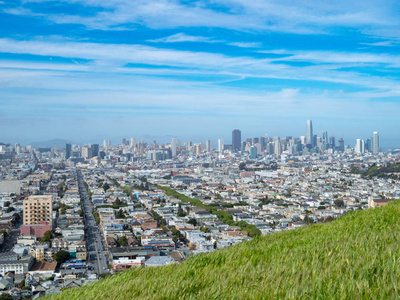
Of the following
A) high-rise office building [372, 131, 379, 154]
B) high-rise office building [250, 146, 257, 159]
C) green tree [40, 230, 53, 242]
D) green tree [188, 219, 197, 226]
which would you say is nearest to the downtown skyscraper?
high-rise office building [372, 131, 379, 154]

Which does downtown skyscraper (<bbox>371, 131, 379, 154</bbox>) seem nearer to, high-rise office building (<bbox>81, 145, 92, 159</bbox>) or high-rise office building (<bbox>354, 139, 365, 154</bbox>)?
high-rise office building (<bbox>354, 139, 365, 154</bbox>)

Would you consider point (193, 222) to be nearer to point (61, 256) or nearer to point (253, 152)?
point (61, 256)

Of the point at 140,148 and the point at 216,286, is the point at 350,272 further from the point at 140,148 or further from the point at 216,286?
the point at 140,148

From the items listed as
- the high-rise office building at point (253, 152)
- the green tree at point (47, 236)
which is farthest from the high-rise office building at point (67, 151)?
the green tree at point (47, 236)

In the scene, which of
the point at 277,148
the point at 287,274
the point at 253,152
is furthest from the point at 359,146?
the point at 287,274

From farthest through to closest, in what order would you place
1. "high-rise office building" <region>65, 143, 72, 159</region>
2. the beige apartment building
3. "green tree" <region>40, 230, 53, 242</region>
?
"high-rise office building" <region>65, 143, 72, 159</region>, the beige apartment building, "green tree" <region>40, 230, 53, 242</region>

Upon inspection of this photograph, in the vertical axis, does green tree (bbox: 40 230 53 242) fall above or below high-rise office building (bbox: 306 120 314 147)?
below

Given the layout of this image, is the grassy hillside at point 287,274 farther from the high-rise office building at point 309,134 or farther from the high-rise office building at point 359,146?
the high-rise office building at point 309,134

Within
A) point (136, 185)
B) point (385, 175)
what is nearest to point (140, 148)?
point (136, 185)
